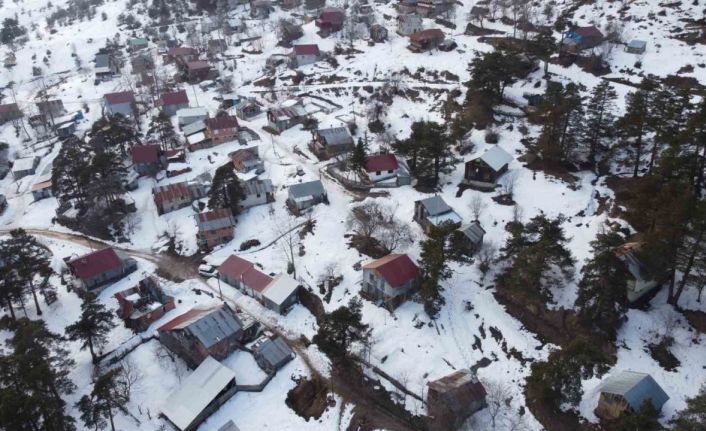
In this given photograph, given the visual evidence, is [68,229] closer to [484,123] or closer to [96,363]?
[96,363]

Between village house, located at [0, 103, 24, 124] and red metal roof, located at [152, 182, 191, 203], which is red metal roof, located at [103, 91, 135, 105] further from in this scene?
red metal roof, located at [152, 182, 191, 203]

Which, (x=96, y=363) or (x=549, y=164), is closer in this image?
(x=96, y=363)

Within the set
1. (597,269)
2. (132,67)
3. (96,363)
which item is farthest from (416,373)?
(132,67)

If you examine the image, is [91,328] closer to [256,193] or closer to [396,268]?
[256,193]

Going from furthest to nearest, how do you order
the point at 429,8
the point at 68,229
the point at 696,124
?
the point at 429,8 → the point at 68,229 → the point at 696,124

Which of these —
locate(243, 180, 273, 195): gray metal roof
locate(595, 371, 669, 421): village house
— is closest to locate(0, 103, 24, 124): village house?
locate(243, 180, 273, 195): gray metal roof

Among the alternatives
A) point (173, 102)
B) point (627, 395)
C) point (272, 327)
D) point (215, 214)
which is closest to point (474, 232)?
point (627, 395)

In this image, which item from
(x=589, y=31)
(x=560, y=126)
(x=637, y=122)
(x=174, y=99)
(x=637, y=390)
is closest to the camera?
(x=637, y=390)
